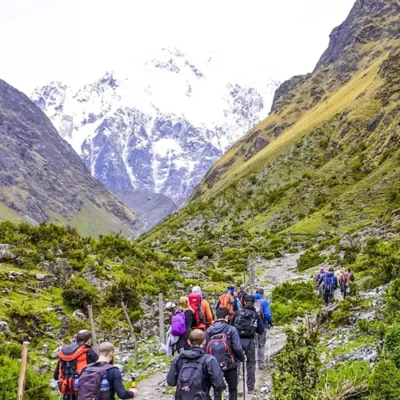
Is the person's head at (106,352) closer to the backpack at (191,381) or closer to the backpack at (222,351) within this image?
the backpack at (191,381)

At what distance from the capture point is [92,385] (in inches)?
320

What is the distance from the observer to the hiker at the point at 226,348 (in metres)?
10.4

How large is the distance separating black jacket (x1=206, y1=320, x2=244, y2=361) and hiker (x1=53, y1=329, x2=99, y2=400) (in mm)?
2586

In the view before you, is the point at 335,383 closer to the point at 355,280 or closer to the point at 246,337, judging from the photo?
the point at 246,337

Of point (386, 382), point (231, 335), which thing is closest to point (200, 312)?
point (231, 335)

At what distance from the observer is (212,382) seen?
8.70m

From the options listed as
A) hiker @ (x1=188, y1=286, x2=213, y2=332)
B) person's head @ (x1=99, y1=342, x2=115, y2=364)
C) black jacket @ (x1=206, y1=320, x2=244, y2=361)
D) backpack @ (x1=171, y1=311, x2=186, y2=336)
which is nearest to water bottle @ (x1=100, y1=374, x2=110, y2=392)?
person's head @ (x1=99, y1=342, x2=115, y2=364)

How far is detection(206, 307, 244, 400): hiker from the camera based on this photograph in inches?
408

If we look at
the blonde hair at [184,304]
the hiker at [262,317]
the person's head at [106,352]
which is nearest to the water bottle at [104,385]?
the person's head at [106,352]

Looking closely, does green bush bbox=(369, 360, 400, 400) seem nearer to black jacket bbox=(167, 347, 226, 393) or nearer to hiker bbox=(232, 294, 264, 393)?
black jacket bbox=(167, 347, 226, 393)

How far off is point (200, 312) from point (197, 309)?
0.11 metres

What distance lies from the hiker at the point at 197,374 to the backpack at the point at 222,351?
4.93 feet

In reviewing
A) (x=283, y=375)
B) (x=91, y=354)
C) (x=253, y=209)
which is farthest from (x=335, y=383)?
(x=253, y=209)

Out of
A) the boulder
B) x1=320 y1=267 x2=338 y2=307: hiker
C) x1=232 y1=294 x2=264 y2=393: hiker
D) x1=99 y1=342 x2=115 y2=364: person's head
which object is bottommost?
x1=99 y1=342 x2=115 y2=364: person's head
